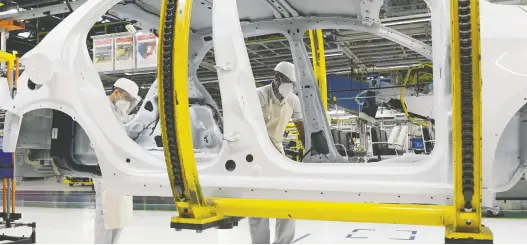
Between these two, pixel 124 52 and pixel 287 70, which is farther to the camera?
pixel 124 52

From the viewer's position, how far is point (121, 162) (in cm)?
298

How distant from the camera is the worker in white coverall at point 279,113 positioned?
14.0 ft

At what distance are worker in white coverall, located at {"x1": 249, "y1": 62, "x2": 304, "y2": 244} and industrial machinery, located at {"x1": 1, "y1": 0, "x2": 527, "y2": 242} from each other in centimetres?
98

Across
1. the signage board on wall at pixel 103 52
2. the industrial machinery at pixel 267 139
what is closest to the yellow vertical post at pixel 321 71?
the industrial machinery at pixel 267 139

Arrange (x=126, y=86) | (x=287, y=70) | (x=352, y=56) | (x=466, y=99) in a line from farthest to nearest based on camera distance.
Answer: (x=352, y=56), (x=126, y=86), (x=287, y=70), (x=466, y=99)

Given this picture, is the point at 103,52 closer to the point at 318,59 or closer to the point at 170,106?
the point at 318,59

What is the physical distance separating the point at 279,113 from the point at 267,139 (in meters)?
1.83

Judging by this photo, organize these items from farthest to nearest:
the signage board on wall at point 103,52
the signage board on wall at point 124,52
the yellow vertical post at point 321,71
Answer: the signage board on wall at point 103,52
the signage board on wall at point 124,52
the yellow vertical post at point 321,71

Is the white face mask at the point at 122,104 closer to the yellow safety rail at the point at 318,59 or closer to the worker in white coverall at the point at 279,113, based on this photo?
the worker in white coverall at the point at 279,113

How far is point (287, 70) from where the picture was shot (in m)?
4.19

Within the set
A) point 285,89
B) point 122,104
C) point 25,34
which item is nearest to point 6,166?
point 122,104

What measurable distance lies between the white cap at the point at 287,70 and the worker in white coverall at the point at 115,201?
4.63 ft

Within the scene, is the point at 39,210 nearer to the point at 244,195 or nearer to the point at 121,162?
the point at 121,162

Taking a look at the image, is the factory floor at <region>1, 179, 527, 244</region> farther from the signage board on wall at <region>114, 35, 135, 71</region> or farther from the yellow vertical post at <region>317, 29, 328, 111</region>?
the signage board on wall at <region>114, 35, 135, 71</region>
